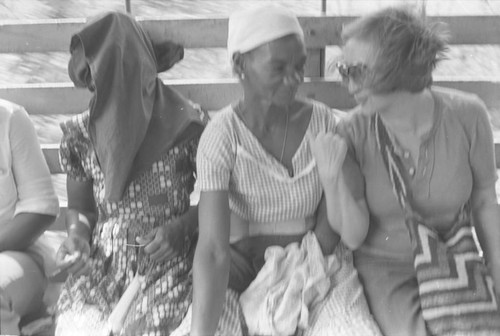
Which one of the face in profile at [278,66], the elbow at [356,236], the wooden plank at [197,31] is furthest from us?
the wooden plank at [197,31]

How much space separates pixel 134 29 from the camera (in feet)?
8.21

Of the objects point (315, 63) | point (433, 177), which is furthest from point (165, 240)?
point (315, 63)

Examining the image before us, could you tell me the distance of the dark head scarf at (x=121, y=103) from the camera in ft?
7.95

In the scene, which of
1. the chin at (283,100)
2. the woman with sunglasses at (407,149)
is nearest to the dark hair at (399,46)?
the woman with sunglasses at (407,149)

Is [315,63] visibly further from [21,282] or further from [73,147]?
[21,282]

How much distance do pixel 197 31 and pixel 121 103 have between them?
73 centimetres

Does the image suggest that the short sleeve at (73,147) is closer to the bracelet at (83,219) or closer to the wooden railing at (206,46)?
the bracelet at (83,219)

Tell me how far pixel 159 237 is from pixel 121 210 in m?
0.20

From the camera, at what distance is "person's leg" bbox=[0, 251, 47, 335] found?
8.16ft

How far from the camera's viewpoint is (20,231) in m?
2.63

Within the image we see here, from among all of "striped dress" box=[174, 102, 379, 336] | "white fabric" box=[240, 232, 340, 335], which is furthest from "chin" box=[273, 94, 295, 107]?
"white fabric" box=[240, 232, 340, 335]

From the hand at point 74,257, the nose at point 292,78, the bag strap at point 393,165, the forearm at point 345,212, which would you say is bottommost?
the hand at point 74,257

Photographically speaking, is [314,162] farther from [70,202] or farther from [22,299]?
[22,299]

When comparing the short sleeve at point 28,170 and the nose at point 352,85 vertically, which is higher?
the nose at point 352,85
